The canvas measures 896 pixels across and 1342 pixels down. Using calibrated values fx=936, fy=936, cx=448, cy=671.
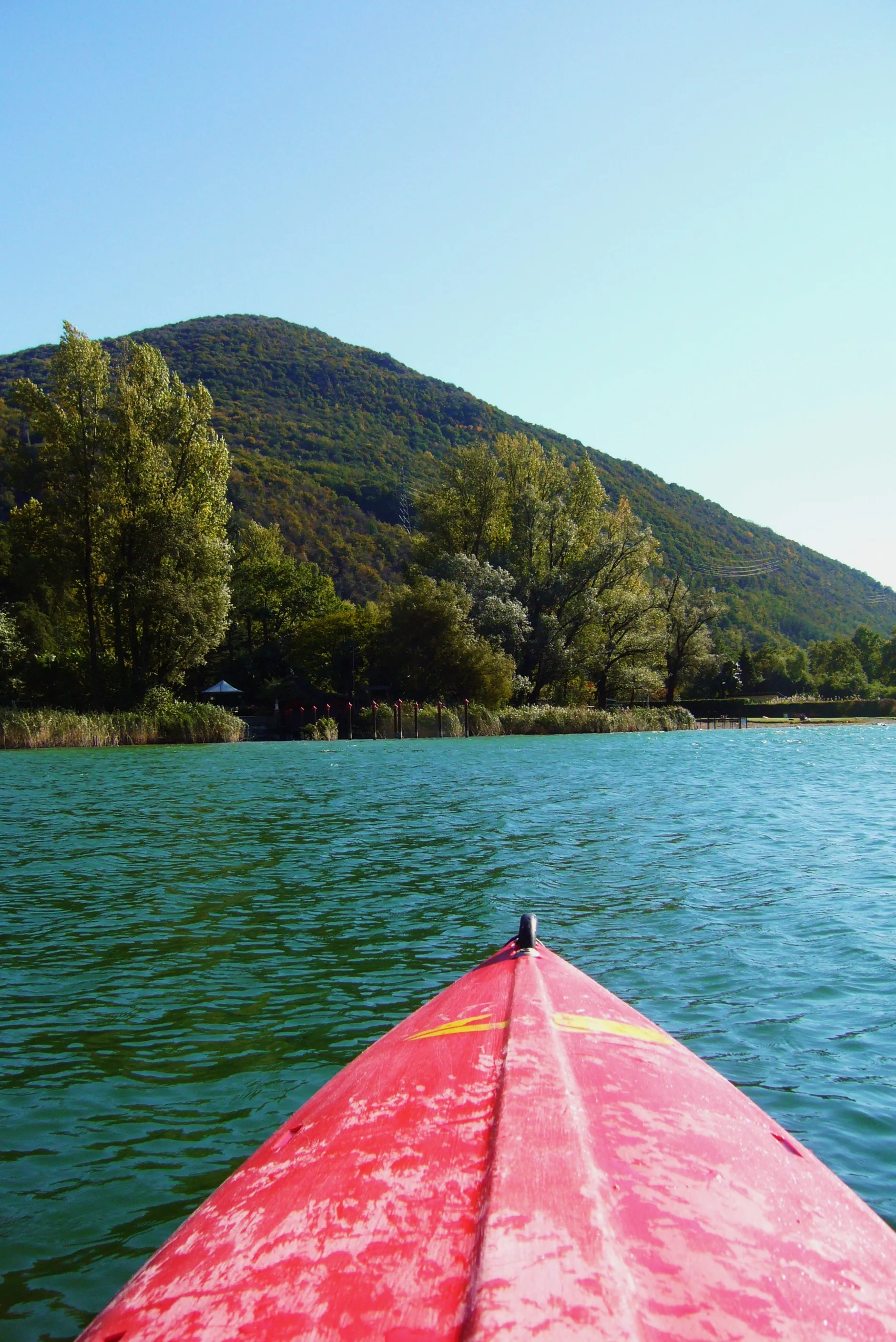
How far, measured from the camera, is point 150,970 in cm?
595

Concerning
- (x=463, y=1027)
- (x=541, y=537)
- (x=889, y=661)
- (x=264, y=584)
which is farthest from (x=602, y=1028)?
(x=889, y=661)

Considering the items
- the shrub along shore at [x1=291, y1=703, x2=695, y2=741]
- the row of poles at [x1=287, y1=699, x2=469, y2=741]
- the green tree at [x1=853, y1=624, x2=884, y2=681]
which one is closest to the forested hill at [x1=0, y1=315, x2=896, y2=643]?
the green tree at [x1=853, y1=624, x2=884, y2=681]

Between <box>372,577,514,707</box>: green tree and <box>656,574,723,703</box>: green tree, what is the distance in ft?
63.8

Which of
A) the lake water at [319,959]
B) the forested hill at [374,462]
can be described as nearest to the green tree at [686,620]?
the forested hill at [374,462]

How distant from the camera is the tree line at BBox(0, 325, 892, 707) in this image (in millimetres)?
35344

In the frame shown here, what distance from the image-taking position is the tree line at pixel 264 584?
116 feet

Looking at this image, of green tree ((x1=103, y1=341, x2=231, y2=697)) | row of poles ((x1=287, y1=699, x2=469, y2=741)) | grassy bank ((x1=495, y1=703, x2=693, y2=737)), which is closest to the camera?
green tree ((x1=103, y1=341, x2=231, y2=697))

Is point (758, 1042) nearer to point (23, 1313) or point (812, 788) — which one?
point (23, 1313)

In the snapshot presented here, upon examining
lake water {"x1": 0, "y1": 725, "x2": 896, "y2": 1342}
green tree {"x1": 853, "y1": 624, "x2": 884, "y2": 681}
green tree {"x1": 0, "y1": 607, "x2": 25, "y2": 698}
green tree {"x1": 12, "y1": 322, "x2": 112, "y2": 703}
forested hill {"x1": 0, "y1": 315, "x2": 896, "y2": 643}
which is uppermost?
forested hill {"x1": 0, "y1": 315, "x2": 896, "y2": 643}

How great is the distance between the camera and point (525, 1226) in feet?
5.77

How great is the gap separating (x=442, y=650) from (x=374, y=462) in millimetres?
72657

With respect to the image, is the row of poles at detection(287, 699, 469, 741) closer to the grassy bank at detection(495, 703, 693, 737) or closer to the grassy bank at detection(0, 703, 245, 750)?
the grassy bank at detection(495, 703, 693, 737)

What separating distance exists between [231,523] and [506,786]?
53.3 meters

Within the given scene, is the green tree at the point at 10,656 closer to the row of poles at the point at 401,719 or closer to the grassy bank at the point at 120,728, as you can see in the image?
the grassy bank at the point at 120,728
